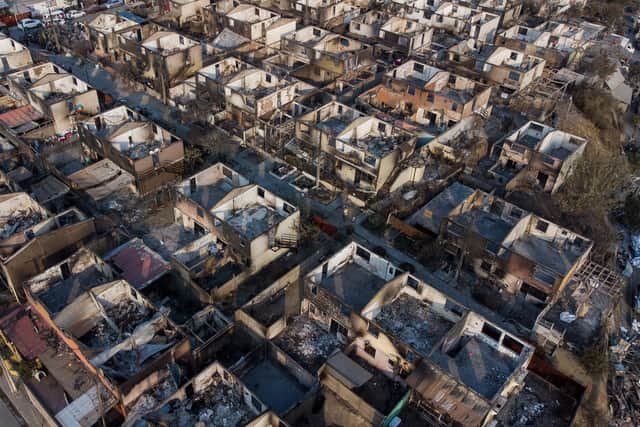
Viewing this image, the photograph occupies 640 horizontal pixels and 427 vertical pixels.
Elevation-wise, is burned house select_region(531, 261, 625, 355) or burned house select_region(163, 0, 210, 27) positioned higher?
burned house select_region(163, 0, 210, 27)

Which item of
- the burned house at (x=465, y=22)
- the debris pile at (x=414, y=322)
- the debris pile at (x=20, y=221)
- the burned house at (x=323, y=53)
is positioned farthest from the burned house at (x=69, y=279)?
the burned house at (x=465, y=22)

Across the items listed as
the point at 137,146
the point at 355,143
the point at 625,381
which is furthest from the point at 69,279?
the point at 625,381

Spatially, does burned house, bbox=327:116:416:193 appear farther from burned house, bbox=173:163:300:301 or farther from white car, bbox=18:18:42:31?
white car, bbox=18:18:42:31

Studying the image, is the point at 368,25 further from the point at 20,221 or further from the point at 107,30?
the point at 20,221

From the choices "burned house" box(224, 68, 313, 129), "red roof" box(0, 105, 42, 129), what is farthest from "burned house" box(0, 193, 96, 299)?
"burned house" box(224, 68, 313, 129)

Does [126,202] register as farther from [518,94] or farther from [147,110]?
[518,94]

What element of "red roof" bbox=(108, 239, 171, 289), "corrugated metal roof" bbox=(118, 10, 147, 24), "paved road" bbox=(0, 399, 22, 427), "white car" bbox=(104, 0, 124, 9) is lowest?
"paved road" bbox=(0, 399, 22, 427)

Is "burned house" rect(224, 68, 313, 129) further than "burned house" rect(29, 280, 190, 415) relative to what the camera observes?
Yes
